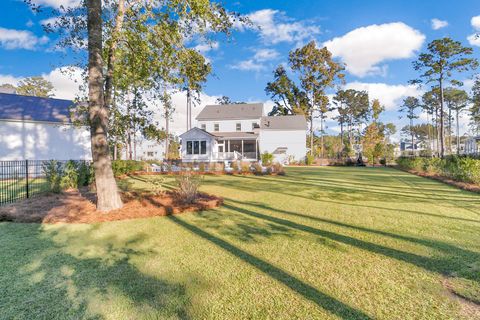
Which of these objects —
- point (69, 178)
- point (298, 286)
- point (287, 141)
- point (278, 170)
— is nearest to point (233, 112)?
point (287, 141)

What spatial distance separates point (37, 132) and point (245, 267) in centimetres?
2406

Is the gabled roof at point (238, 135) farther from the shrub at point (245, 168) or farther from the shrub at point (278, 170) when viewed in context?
the shrub at point (278, 170)

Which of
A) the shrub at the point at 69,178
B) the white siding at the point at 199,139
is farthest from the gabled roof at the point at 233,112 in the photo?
the shrub at the point at 69,178

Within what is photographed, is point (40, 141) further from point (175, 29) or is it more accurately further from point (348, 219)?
point (348, 219)

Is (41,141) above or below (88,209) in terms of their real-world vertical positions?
above

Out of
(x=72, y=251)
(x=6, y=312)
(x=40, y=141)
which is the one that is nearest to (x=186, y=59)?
(x=72, y=251)

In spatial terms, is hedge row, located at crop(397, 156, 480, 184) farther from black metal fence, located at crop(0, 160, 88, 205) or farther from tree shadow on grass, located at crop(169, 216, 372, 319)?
black metal fence, located at crop(0, 160, 88, 205)

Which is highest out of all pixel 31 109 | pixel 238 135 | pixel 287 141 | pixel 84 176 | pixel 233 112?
pixel 233 112

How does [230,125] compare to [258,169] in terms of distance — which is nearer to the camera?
[258,169]

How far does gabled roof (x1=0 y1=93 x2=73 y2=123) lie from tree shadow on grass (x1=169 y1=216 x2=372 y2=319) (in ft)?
68.7

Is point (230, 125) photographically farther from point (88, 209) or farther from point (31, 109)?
point (88, 209)

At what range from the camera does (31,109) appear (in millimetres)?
21281

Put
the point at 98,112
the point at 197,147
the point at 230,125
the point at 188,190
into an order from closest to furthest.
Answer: the point at 98,112
the point at 188,190
the point at 197,147
the point at 230,125

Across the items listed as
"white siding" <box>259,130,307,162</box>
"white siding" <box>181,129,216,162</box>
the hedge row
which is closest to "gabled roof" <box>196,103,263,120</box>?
"white siding" <box>259,130,307,162</box>
